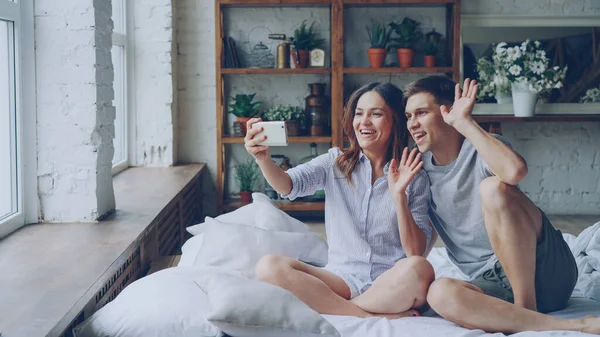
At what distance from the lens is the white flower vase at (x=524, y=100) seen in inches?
212

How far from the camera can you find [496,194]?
2303 millimetres

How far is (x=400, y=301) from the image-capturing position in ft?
7.81

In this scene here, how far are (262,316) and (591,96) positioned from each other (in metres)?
4.27

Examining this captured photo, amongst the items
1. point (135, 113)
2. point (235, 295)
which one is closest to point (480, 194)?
point (235, 295)

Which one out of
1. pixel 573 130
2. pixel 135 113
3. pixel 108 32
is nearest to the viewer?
pixel 108 32

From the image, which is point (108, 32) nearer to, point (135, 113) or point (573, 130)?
point (135, 113)

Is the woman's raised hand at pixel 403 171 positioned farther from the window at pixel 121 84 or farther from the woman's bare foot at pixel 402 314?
the window at pixel 121 84

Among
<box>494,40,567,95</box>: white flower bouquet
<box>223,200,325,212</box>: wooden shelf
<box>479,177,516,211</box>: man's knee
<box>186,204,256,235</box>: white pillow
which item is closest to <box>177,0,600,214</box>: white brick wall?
<box>494,40,567,95</box>: white flower bouquet

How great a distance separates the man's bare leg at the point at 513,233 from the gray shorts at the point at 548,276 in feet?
0.18

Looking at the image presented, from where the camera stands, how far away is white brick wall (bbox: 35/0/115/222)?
310 cm

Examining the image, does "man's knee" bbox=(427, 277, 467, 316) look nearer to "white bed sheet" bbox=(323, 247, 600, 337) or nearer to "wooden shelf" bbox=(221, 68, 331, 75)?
"white bed sheet" bbox=(323, 247, 600, 337)

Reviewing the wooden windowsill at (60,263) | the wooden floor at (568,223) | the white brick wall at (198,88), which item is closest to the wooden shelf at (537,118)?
the wooden floor at (568,223)

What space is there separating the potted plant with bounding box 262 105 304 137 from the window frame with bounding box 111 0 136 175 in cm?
100

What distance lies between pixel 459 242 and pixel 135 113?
132 inches
